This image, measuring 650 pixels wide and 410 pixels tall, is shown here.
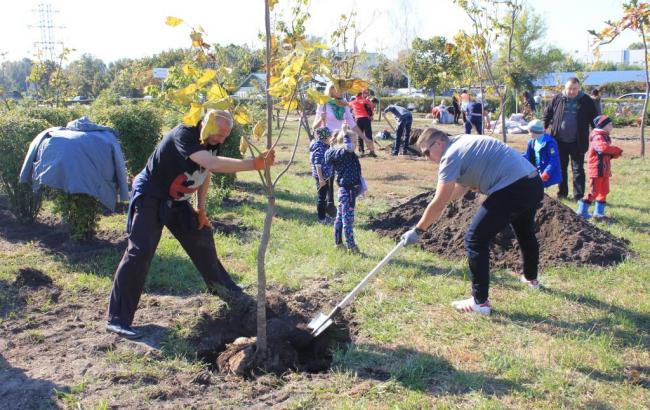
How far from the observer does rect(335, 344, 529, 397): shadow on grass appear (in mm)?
3512

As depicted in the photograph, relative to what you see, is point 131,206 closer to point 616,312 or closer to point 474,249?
point 474,249

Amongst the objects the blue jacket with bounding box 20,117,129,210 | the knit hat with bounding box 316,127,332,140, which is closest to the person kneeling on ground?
the blue jacket with bounding box 20,117,129,210

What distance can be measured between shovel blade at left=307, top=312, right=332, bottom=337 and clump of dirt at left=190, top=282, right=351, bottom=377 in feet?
0.15

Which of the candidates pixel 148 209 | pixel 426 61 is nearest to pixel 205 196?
pixel 148 209

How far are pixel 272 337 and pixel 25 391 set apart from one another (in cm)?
158

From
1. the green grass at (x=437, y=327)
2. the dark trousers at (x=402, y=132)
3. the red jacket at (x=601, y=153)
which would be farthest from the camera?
the dark trousers at (x=402, y=132)

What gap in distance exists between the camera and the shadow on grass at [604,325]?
415 cm

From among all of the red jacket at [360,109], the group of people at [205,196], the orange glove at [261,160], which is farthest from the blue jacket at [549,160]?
the red jacket at [360,109]

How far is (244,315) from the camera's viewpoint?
15.2 ft

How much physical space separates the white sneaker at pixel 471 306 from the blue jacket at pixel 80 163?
363 centimetres

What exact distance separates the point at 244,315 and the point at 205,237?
0.71 metres

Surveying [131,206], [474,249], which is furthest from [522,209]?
[131,206]

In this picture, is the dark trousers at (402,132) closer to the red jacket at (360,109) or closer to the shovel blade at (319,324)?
the red jacket at (360,109)

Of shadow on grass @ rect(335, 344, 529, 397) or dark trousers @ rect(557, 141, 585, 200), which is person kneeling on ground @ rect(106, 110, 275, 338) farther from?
dark trousers @ rect(557, 141, 585, 200)
